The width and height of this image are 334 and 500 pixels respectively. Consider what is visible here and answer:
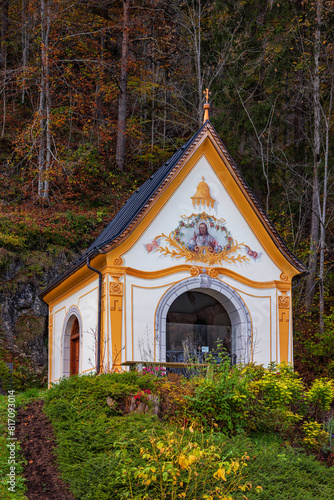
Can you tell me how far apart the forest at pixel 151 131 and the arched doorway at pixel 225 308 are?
203 inches

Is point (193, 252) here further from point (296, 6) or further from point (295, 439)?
point (296, 6)

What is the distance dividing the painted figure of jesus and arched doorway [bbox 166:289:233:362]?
1.59m

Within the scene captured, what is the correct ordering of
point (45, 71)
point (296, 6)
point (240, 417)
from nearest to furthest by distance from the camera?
point (240, 417), point (45, 71), point (296, 6)

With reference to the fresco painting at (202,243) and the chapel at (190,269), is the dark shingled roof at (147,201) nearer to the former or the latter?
the chapel at (190,269)

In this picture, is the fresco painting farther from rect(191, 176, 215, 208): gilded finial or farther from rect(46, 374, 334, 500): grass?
rect(46, 374, 334, 500): grass

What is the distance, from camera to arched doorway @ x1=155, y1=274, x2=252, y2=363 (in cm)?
1294

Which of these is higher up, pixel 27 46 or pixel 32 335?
pixel 27 46

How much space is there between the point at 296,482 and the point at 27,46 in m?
25.3

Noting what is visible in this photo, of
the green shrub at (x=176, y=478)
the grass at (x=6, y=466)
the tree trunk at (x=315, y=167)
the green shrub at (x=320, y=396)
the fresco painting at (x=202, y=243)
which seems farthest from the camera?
the tree trunk at (x=315, y=167)

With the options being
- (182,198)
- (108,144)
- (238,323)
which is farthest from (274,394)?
(108,144)

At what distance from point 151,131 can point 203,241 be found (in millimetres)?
16804

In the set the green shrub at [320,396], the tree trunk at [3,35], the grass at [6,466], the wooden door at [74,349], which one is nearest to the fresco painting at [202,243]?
the green shrub at [320,396]

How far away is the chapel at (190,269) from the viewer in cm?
1260

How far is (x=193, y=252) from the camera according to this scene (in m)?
13.5
